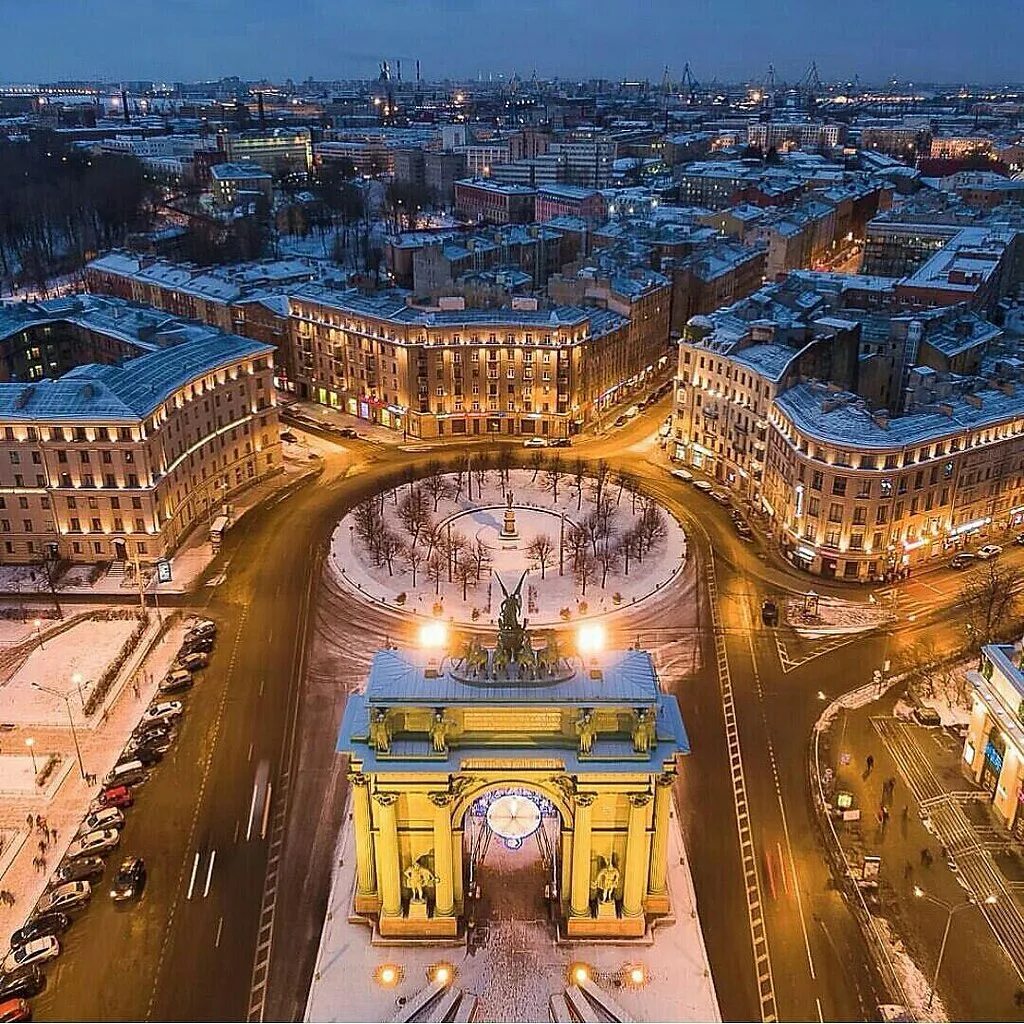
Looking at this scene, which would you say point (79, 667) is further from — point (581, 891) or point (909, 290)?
point (909, 290)

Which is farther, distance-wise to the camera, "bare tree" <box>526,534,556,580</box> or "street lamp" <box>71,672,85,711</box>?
"bare tree" <box>526,534,556,580</box>

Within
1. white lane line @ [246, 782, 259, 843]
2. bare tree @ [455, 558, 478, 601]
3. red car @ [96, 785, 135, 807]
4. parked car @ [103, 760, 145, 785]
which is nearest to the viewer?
white lane line @ [246, 782, 259, 843]

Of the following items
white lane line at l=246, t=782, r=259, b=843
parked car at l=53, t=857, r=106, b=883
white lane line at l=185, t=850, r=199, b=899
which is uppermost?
parked car at l=53, t=857, r=106, b=883

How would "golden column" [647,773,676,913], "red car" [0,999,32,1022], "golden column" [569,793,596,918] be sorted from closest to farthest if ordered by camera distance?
"red car" [0,999,32,1022]
"golden column" [569,793,596,918]
"golden column" [647,773,676,913]

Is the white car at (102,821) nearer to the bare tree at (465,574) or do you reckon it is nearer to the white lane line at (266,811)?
the white lane line at (266,811)

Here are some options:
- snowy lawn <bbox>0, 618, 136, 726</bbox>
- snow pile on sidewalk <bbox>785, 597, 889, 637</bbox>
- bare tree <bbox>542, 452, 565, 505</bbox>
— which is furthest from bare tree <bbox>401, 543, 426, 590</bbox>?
snow pile on sidewalk <bbox>785, 597, 889, 637</bbox>

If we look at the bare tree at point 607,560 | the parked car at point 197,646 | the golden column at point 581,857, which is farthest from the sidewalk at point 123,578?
the golden column at point 581,857

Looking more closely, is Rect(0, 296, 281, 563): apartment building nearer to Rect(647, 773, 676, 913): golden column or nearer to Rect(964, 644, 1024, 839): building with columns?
Rect(647, 773, 676, 913): golden column

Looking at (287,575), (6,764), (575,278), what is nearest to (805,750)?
(287,575)
